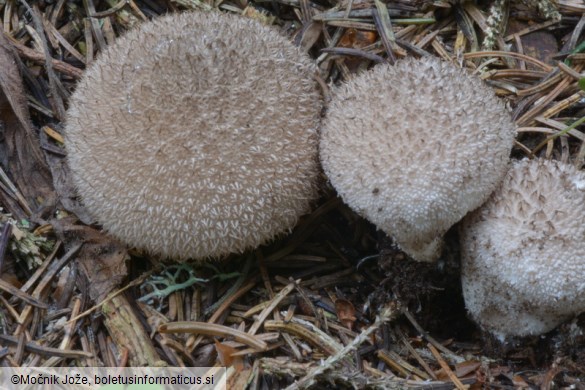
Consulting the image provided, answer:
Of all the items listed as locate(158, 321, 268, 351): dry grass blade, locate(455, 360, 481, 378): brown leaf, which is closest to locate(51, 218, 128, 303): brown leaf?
locate(158, 321, 268, 351): dry grass blade

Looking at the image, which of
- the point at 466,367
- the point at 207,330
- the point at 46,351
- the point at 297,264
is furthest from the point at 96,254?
the point at 466,367

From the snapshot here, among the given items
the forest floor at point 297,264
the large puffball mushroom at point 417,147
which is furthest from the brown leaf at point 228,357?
the large puffball mushroom at point 417,147

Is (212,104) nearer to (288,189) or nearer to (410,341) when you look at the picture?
(288,189)

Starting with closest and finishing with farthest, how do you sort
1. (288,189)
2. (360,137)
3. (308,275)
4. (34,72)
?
1. (360,137)
2. (288,189)
3. (308,275)
4. (34,72)

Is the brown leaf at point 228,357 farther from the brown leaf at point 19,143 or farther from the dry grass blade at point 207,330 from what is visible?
the brown leaf at point 19,143

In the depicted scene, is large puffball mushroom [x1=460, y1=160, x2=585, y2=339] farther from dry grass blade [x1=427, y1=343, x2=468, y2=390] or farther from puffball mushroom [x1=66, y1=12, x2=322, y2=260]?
puffball mushroom [x1=66, y1=12, x2=322, y2=260]

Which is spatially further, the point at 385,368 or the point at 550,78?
the point at 550,78

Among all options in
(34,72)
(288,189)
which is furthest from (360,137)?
(34,72)
